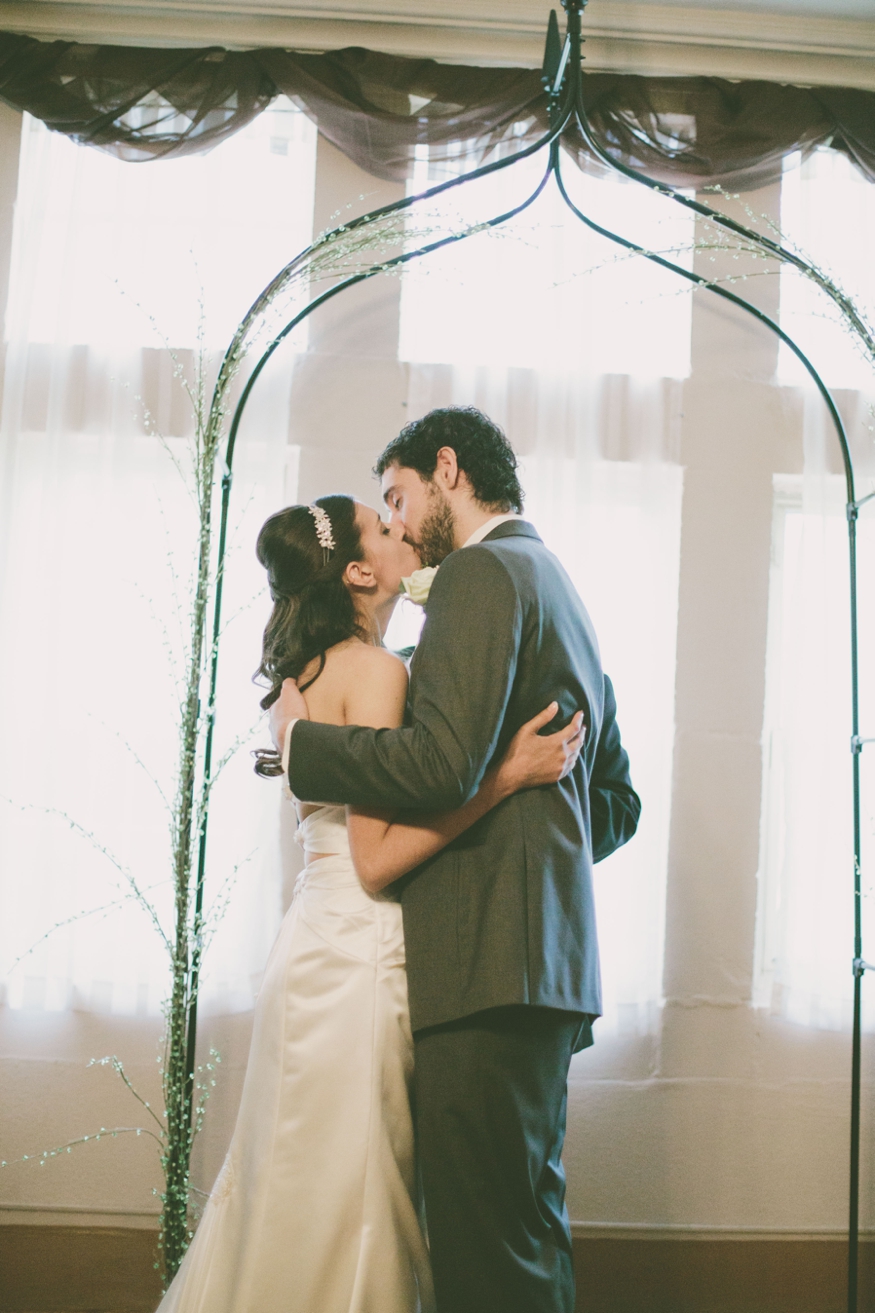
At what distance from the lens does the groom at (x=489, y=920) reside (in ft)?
5.38

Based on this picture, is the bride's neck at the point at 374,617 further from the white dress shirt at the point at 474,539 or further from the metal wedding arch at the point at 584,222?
the metal wedding arch at the point at 584,222

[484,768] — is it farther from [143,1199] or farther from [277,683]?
[143,1199]

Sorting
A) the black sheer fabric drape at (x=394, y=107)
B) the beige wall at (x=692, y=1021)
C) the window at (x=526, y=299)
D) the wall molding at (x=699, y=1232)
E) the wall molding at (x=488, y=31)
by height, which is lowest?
the wall molding at (x=699, y=1232)

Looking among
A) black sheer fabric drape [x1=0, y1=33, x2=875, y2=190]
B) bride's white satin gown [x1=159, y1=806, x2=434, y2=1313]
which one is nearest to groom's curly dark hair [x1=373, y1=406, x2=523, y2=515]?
bride's white satin gown [x1=159, y1=806, x2=434, y2=1313]

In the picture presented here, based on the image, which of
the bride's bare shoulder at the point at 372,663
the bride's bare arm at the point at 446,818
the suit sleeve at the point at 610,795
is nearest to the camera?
the bride's bare arm at the point at 446,818

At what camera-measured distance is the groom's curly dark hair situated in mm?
2049

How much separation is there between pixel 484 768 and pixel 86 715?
1.54 metres

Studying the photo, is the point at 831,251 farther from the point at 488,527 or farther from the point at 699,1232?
the point at 699,1232

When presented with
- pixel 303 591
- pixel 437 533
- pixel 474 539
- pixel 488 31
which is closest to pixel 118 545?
pixel 303 591

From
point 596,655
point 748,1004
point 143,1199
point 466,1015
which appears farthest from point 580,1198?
point 596,655

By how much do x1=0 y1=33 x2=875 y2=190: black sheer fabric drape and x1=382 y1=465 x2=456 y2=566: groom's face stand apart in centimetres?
122

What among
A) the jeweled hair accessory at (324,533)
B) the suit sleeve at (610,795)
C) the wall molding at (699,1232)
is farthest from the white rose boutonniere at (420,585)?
the wall molding at (699,1232)

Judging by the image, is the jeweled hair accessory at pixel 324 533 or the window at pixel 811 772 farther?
the window at pixel 811 772

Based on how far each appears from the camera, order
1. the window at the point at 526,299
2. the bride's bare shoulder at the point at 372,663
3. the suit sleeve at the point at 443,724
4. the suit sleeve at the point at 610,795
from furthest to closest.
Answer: the window at the point at 526,299 → the suit sleeve at the point at 610,795 → the bride's bare shoulder at the point at 372,663 → the suit sleeve at the point at 443,724
